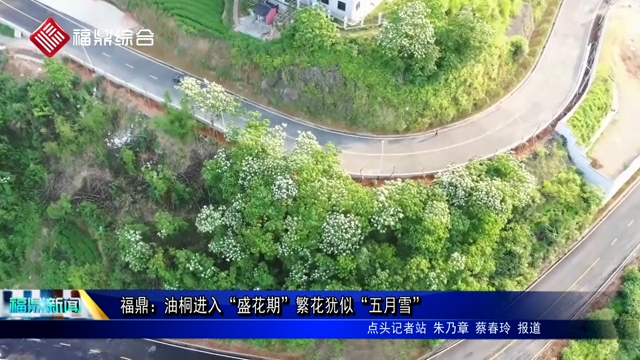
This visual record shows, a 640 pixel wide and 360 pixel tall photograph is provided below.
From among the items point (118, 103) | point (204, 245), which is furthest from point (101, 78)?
point (204, 245)

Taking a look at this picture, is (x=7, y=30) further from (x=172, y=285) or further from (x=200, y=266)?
(x=200, y=266)

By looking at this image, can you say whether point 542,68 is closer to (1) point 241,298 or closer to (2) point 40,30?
(1) point 241,298

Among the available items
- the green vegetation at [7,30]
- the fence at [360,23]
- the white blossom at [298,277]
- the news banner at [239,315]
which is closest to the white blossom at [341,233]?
the white blossom at [298,277]

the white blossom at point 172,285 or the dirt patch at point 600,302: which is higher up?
the white blossom at point 172,285

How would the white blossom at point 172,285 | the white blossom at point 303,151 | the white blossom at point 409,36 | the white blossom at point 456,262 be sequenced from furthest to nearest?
the white blossom at point 409,36 → the white blossom at point 172,285 → the white blossom at point 303,151 → the white blossom at point 456,262

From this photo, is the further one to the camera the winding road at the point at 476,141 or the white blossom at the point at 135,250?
the winding road at the point at 476,141

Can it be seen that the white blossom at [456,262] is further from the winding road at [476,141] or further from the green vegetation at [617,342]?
the green vegetation at [617,342]

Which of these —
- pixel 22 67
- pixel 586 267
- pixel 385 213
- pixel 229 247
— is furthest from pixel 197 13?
pixel 586 267

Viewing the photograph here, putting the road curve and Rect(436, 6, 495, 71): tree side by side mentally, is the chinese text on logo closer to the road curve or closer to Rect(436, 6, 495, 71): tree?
the road curve
